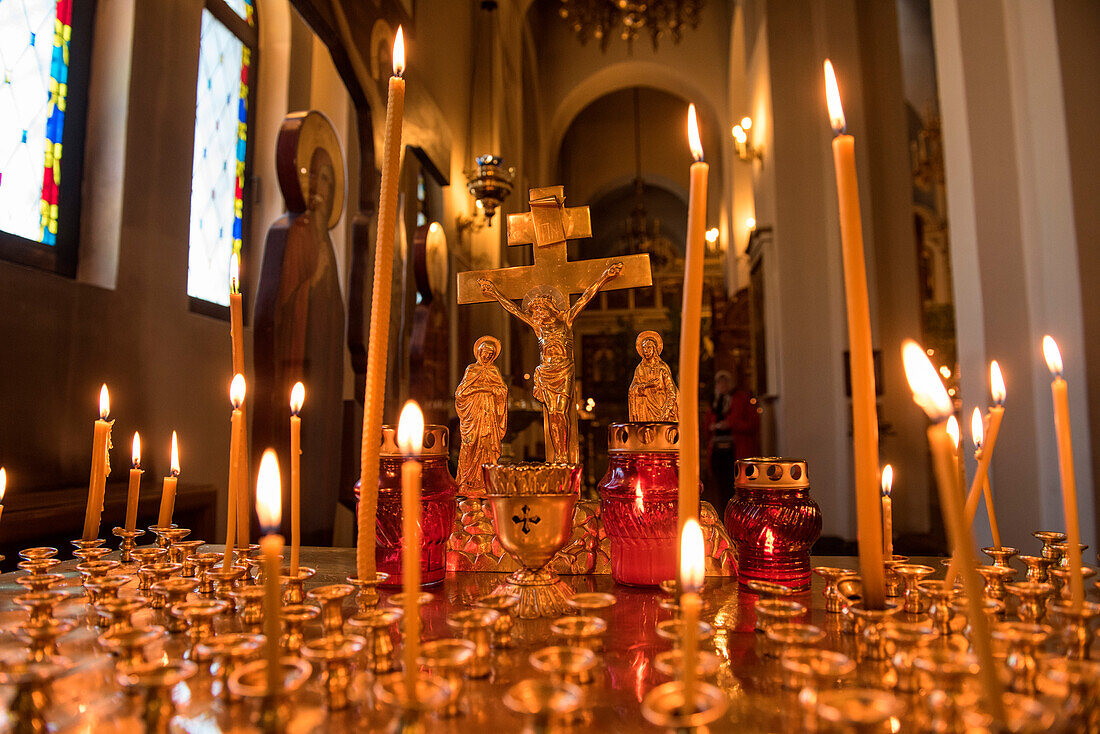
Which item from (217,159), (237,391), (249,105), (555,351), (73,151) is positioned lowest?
(237,391)

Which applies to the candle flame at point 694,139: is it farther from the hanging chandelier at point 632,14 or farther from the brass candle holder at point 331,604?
the hanging chandelier at point 632,14

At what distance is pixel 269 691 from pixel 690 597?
36 centimetres

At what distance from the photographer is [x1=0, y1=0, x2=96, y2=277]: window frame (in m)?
2.67

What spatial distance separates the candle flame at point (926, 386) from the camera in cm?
52

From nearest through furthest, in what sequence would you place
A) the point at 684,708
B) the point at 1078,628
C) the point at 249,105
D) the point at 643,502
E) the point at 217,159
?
the point at 684,708 → the point at 1078,628 → the point at 643,502 → the point at 217,159 → the point at 249,105

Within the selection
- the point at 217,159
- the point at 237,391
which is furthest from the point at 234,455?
the point at 217,159

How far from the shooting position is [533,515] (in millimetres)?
1018

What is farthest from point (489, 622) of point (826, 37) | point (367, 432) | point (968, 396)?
point (826, 37)

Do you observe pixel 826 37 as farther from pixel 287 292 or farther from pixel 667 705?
pixel 667 705

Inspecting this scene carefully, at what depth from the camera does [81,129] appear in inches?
113

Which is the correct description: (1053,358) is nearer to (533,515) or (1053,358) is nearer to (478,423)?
(533,515)

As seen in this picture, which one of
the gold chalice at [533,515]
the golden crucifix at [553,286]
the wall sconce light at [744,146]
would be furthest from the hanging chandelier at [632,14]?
the gold chalice at [533,515]

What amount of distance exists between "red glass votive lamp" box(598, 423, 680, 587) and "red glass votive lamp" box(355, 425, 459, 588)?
319mm

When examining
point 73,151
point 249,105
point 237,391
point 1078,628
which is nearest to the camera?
point 1078,628
